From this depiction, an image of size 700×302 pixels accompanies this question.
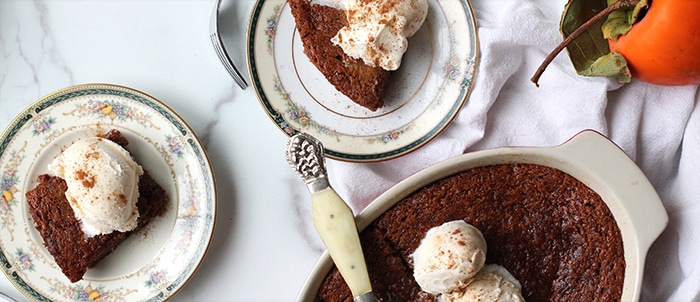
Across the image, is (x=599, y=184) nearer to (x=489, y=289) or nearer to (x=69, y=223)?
(x=489, y=289)

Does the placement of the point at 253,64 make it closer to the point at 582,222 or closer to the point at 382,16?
the point at 382,16

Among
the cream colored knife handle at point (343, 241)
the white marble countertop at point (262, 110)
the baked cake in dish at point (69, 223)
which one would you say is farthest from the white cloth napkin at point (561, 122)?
the baked cake in dish at point (69, 223)

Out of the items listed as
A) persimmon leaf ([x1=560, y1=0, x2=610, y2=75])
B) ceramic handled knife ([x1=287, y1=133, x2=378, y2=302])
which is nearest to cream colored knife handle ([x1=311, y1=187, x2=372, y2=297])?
ceramic handled knife ([x1=287, y1=133, x2=378, y2=302])

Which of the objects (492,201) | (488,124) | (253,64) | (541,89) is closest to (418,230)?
(492,201)

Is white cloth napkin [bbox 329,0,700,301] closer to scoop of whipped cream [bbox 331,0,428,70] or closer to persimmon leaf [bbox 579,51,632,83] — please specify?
persimmon leaf [bbox 579,51,632,83]

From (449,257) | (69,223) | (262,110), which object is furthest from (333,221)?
(69,223)
